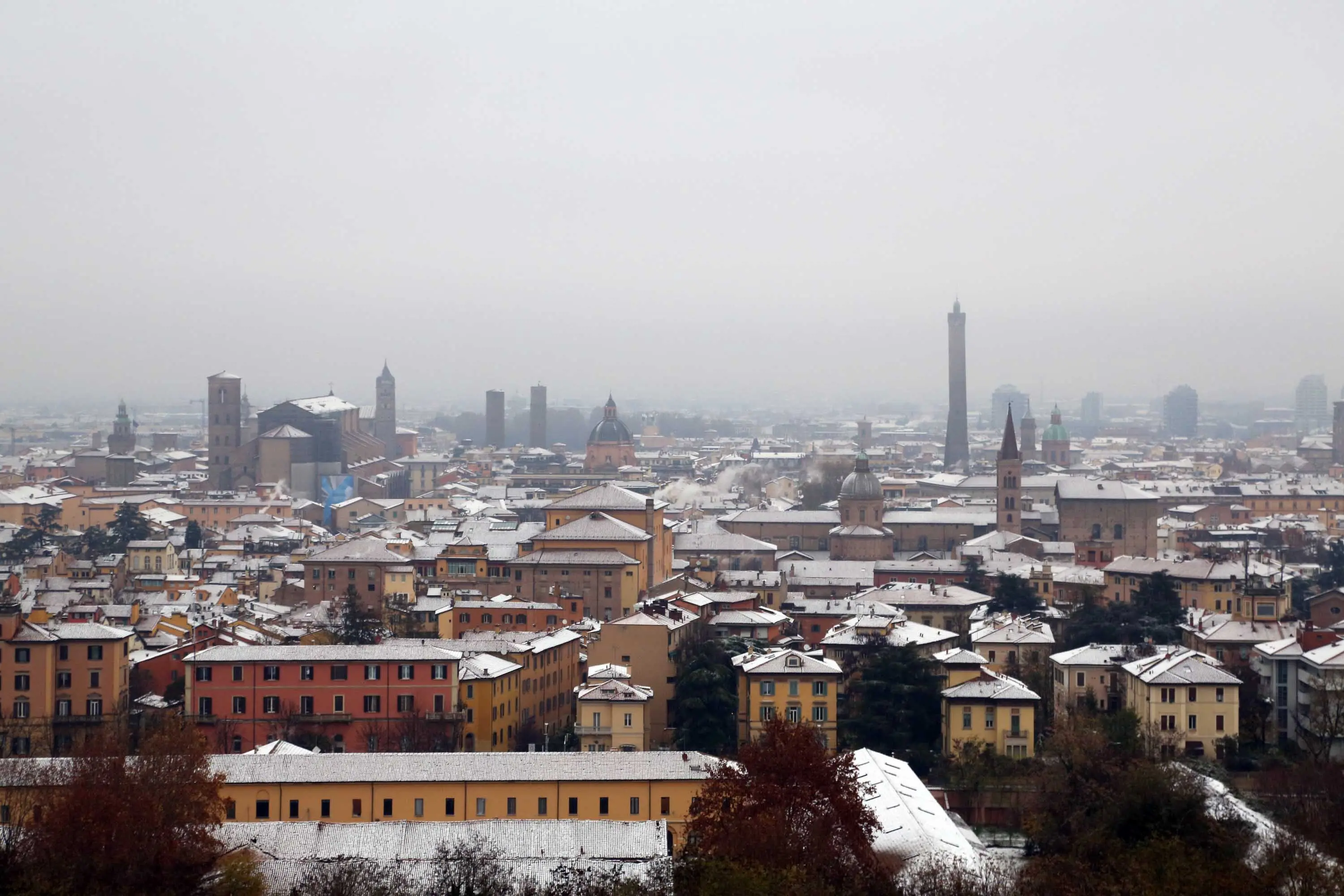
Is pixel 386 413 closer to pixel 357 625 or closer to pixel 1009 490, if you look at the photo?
pixel 1009 490

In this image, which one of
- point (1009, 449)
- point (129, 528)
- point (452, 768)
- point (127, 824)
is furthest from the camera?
point (1009, 449)

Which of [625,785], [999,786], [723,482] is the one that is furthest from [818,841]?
[723,482]

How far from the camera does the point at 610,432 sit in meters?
81.2

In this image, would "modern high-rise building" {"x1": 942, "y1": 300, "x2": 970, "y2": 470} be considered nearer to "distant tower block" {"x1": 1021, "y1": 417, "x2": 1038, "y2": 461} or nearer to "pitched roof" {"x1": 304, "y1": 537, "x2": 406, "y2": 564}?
"distant tower block" {"x1": 1021, "y1": 417, "x2": 1038, "y2": 461}

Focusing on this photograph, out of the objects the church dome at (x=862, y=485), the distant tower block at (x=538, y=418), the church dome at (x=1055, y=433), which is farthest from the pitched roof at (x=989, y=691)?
the distant tower block at (x=538, y=418)

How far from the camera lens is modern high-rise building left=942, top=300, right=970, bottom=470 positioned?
9138 cm

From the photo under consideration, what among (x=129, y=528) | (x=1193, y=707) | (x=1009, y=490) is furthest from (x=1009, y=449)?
(x=1193, y=707)

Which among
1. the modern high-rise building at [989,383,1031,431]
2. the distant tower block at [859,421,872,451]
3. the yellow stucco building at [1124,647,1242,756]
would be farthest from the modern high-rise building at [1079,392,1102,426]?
the yellow stucco building at [1124,647,1242,756]

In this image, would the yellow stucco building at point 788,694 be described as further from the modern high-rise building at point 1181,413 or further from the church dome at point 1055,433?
the modern high-rise building at point 1181,413

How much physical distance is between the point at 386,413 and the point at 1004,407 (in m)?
74.5

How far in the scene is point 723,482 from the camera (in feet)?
248

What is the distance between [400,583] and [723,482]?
40.3 m

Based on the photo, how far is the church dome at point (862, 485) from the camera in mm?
48250

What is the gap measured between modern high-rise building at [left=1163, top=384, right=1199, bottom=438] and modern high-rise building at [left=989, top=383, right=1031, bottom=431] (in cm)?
1026
